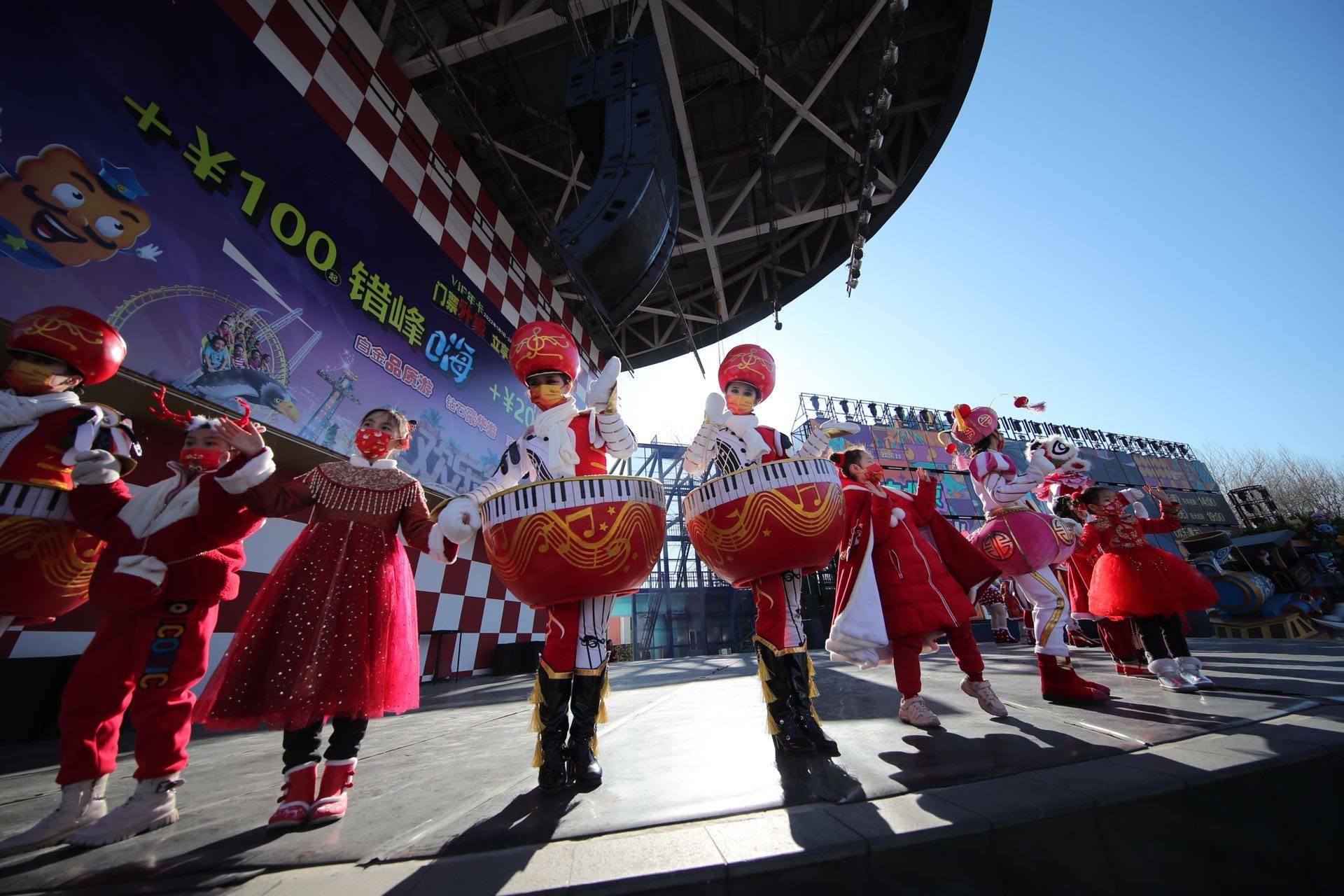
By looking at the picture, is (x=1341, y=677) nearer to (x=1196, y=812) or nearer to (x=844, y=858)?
(x=1196, y=812)

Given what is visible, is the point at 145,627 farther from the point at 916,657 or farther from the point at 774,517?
the point at 916,657

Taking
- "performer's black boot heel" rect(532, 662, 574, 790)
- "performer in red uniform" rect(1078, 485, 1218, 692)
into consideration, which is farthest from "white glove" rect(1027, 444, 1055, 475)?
"performer's black boot heel" rect(532, 662, 574, 790)

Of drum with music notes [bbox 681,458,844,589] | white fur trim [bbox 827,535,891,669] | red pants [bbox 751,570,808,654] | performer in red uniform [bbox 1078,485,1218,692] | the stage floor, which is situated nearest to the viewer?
the stage floor

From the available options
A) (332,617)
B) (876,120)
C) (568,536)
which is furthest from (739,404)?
(876,120)

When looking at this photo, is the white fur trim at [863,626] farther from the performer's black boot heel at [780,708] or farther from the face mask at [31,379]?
the face mask at [31,379]

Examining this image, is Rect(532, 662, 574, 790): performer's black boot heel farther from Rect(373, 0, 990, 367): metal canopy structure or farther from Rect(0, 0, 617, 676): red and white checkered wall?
Rect(373, 0, 990, 367): metal canopy structure

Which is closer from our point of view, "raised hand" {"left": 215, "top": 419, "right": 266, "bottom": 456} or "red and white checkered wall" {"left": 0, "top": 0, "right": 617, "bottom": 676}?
"raised hand" {"left": 215, "top": 419, "right": 266, "bottom": 456}

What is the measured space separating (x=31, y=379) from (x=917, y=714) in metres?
2.48

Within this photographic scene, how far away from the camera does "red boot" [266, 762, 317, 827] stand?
0.83m

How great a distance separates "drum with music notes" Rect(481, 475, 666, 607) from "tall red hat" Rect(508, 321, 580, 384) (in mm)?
480

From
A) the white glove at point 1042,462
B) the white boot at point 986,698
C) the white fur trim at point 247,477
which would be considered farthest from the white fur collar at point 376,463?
the white glove at point 1042,462

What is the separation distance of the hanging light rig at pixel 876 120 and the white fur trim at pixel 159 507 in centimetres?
433

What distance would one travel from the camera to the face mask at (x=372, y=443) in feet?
4.15

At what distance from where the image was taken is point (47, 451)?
46.9 inches
